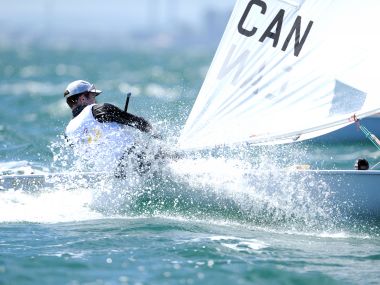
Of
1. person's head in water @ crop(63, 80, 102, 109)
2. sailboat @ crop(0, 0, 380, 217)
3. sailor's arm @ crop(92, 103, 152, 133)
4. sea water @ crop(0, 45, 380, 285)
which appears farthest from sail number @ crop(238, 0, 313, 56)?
person's head in water @ crop(63, 80, 102, 109)

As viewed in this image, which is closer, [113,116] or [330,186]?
[330,186]

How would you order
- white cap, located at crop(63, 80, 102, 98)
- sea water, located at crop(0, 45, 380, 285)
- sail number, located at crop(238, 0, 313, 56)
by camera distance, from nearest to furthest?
sea water, located at crop(0, 45, 380, 285) < sail number, located at crop(238, 0, 313, 56) < white cap, located at crop(63, 80, 102, 98)

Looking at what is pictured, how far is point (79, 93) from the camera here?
6.16m

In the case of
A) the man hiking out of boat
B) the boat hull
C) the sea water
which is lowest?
the sea water

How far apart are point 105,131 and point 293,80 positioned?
1.36 meters

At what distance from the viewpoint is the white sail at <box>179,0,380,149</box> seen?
19.0 ft

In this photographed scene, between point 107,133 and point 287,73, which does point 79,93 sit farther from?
point 287,73

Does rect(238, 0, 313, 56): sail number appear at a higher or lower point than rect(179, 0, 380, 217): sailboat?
higher

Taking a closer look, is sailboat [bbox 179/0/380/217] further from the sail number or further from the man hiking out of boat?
the man hiking out of boat

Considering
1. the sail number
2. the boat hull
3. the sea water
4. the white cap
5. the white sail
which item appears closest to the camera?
the sea water

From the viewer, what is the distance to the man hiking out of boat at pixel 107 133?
5977 millimetres

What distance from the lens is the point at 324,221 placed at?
5715 millimetres

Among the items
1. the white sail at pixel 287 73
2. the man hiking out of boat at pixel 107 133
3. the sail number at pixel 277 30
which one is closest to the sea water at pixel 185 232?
the man hiking out of boat at pixel 107 133

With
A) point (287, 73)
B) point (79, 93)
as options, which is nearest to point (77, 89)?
point (79, 93)
